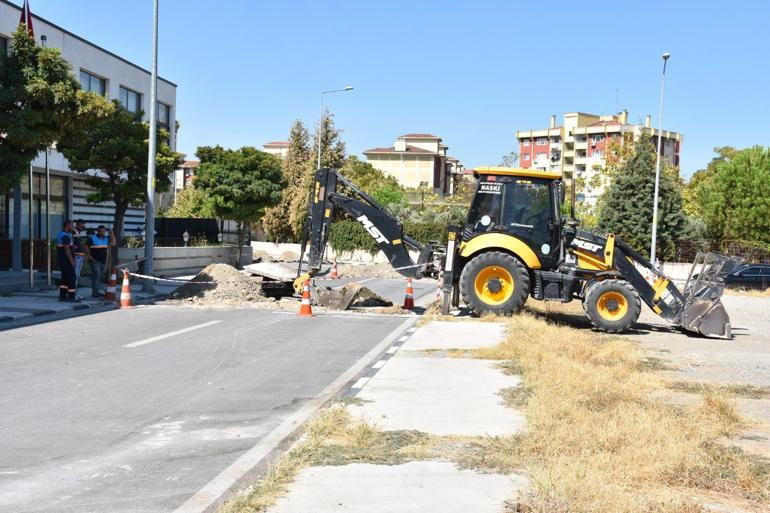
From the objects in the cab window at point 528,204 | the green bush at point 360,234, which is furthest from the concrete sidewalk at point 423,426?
the green bush at point 360,234

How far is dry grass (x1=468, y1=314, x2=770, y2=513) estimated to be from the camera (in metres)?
5.48

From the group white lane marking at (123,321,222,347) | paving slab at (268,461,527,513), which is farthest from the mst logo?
paving slab at (268,461,527,513)

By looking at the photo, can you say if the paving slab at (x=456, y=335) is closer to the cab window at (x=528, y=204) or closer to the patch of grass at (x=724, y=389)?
the cab window at (x=528, y=204)

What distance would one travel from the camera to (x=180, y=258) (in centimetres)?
3550

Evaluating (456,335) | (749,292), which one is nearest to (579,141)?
(749,292)

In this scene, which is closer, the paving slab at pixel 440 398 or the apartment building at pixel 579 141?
Answer: the paving slab at pixel 440 398

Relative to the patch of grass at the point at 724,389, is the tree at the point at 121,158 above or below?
above

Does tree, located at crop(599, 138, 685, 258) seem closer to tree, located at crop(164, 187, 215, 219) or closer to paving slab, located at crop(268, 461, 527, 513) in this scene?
tree, located at crop(164, 187, 215, 219)

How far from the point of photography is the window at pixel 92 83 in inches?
1334

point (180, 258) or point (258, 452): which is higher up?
point (180, 258)

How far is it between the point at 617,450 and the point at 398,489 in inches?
79.0

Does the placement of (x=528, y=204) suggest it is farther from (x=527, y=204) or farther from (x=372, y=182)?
(x=372, y=182)

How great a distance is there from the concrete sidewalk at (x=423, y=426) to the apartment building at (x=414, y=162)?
99.2 m

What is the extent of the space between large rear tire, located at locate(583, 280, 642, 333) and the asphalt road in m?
4.64
